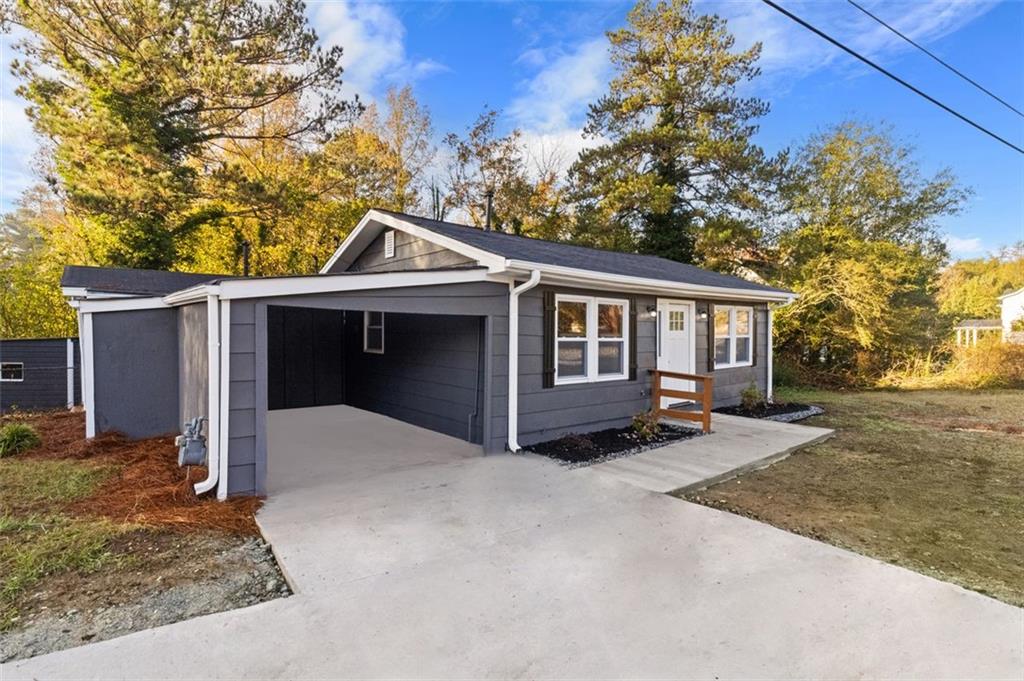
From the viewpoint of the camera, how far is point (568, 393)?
636 centimetres

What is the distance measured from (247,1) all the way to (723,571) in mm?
15633

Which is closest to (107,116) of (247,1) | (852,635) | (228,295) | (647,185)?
(247,1)

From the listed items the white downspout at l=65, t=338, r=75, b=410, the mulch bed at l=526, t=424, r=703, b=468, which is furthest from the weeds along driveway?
the white downspout at l=65, t=338, r=75, b=410

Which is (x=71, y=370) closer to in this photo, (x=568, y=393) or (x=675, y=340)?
(x=568, y=393)

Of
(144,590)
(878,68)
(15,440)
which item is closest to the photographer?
(144,590)

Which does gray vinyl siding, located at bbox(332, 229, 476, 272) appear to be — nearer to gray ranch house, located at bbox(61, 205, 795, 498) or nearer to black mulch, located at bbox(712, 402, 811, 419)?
gray ranch house, located at bbox(61, 205, 795, 498)

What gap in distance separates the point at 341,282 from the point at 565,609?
3.28 m

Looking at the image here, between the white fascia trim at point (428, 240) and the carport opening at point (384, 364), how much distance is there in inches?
32.4

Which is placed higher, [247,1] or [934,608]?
[247,1]

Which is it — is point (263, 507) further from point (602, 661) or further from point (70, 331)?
point (70, 331)

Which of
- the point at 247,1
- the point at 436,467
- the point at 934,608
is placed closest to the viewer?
the point at 934,608

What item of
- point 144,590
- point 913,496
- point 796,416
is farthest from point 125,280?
point 796,416

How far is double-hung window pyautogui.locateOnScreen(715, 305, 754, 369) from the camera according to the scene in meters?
9.10

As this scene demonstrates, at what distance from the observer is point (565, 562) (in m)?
3.10
